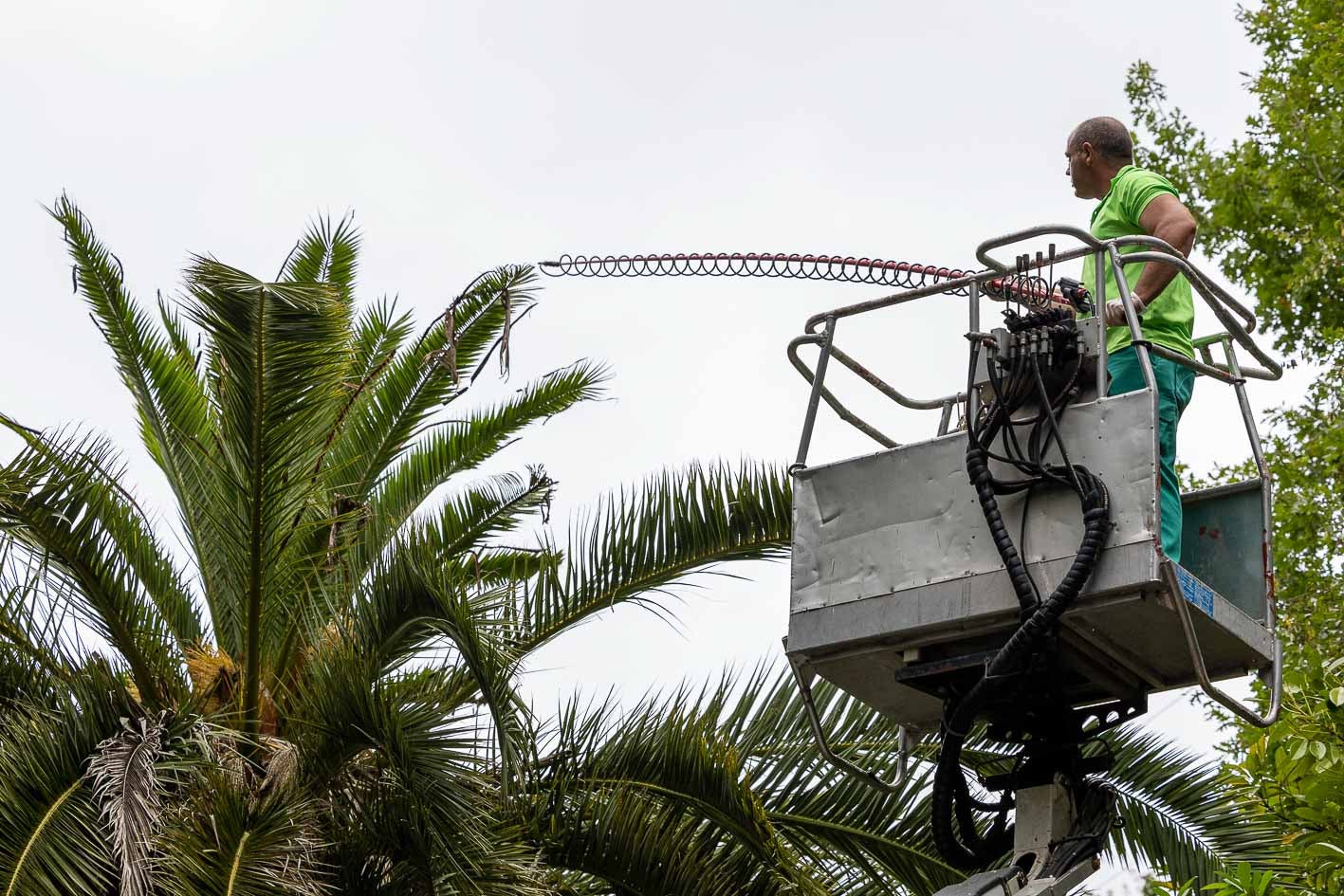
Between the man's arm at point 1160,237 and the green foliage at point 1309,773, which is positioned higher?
Result: the man's arm at point 1160,237

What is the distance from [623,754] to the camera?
9312mm

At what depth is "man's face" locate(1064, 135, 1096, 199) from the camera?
23.0 ft

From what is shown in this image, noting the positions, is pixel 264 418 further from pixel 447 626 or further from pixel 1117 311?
pixel 1117 311

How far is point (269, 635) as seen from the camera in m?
9.66

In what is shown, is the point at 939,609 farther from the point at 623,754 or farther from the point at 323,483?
the point at 323,483

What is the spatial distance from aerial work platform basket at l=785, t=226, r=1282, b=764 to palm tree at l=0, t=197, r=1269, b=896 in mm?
2143

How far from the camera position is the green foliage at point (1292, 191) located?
57.2ft

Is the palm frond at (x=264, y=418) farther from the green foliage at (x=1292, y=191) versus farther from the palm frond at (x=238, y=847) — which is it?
the green foliage at (x=1292, y=191)

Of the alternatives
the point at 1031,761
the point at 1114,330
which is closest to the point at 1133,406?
the point at 1114,330

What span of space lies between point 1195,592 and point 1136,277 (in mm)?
1250

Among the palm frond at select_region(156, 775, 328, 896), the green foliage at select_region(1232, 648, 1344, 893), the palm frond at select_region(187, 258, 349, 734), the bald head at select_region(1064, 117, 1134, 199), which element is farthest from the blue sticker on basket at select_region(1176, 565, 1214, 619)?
the palm frond at select_region(187, 258, 349, 734)

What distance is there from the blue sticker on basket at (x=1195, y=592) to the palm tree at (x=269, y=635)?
10.3 ft

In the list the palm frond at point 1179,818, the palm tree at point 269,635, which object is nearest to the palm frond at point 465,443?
the palm tree at point 269,635

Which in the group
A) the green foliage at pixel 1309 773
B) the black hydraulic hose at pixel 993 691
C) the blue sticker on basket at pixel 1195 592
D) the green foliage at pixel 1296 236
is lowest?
the black hydraulic hose at pixel 993 691
